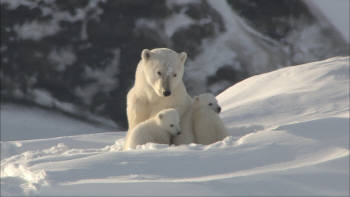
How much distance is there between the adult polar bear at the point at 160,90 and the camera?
202 inches

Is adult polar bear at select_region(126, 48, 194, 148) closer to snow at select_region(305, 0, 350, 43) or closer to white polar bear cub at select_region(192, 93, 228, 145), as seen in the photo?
white polar bear cub at select_region(192, 93, 228, 145)

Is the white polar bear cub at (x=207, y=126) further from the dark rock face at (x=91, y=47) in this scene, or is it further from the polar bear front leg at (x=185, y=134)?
the dark rock face at (x=91, y=47)

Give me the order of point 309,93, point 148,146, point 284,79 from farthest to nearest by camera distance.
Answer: point 284,79
point 309,93
point 148,146

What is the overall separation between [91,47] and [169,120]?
5.60 metres

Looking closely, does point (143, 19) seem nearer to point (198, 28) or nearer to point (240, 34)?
point (198, 28)

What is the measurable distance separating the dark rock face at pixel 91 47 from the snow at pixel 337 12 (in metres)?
1.96

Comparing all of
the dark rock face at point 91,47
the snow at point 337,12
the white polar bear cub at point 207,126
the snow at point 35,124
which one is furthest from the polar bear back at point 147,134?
the snow at point 337,12

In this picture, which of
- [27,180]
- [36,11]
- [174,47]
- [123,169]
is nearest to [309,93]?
[123,169]

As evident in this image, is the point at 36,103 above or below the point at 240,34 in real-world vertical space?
below

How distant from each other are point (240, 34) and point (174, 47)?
117 cm

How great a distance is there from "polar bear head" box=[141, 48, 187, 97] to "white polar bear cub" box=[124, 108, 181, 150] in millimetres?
162

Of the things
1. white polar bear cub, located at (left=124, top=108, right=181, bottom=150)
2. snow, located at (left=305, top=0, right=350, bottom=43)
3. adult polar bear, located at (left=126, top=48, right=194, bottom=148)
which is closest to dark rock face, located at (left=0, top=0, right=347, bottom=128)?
A: snow, located at (left=305, top=0, right=350, bottom=43)

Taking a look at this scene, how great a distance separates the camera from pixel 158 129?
5160mm

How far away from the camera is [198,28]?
35.0 feet
